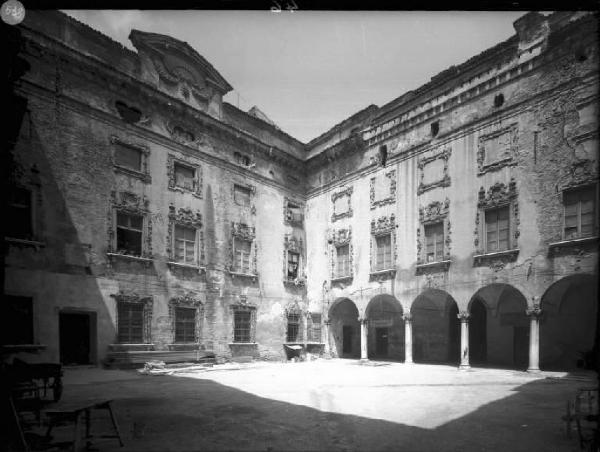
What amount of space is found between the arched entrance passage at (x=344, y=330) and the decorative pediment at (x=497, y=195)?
10.0 metres

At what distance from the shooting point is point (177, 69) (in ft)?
59.4

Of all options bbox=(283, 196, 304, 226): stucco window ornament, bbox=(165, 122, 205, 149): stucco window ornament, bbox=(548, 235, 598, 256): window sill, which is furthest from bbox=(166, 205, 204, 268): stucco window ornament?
bbox=(548, 235, 598, 256): window sill

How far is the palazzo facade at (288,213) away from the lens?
524 inches

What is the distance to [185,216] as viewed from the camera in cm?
1759

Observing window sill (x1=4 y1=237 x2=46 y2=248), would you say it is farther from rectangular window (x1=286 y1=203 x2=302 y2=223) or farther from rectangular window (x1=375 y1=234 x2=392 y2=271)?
rectangular window (x1=375 y1=234 x2=392 y2=271)

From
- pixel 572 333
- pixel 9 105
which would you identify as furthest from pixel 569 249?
pixel 9 105

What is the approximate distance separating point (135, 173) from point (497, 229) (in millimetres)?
15637

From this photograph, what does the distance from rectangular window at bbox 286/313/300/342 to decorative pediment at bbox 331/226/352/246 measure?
4.98 m

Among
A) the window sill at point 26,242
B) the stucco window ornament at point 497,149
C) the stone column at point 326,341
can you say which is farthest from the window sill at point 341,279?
the window sill at point 26,242

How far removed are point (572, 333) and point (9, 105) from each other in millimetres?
20446

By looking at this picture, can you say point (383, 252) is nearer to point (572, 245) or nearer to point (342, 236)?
point (342, 236)

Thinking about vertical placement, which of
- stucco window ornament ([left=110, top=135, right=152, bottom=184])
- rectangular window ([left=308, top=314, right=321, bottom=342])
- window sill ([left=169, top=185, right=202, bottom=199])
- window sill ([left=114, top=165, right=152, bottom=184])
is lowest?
rectangular window ([left=308, top=314, right=321, bottom=342])

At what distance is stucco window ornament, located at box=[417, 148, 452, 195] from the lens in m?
17.1

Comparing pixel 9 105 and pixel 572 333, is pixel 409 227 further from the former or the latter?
pixel 9 105
